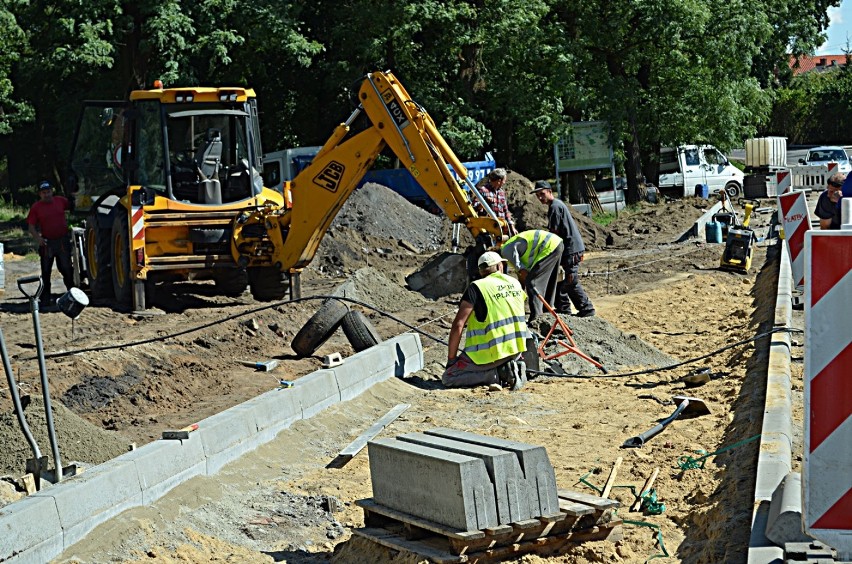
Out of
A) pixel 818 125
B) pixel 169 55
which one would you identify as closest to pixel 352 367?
pixel 169 55

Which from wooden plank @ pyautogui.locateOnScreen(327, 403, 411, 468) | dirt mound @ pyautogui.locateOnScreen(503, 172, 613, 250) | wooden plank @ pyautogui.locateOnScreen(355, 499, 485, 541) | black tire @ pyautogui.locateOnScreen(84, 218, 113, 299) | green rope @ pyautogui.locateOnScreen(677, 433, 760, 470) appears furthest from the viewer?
dirt mound @ pyautogui.locateOnScreen(503, 172, 613, 250)

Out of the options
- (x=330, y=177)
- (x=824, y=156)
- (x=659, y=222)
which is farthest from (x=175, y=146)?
(x=824, y=156)

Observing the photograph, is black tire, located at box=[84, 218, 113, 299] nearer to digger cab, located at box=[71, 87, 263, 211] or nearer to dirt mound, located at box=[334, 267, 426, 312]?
digger cab, located at box=[71, 87, 263, 211]

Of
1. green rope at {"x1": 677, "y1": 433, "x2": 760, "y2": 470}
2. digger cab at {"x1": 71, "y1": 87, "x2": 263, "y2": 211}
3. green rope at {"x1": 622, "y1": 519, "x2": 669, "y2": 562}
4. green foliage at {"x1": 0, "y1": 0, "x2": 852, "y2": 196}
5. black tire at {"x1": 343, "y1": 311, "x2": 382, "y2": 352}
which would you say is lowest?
green rope at {"x1": 677, "y1": 433, "x2": 760, "y2": 470}

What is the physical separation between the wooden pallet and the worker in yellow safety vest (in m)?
7.76

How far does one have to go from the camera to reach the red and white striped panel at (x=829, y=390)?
17.3 feet

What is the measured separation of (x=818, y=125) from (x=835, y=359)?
66.2 m

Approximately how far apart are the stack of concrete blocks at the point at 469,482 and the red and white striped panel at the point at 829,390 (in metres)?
1.51

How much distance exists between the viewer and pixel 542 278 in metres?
14.8

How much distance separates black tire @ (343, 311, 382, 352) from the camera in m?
13.1

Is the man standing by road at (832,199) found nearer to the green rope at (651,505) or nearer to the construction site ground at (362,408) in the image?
the construction site ground at (362,408)

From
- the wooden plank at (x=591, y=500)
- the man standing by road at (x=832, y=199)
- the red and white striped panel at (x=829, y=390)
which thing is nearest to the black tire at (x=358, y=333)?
the wooden plank at (x=591, y=500)

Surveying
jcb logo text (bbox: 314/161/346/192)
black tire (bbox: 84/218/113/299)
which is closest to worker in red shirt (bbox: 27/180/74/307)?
black tire (bbox: 84/218/113/299)

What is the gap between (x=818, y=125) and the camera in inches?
2660
